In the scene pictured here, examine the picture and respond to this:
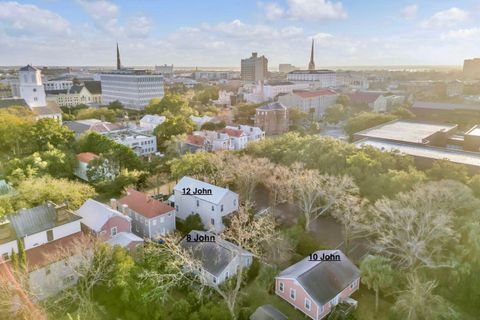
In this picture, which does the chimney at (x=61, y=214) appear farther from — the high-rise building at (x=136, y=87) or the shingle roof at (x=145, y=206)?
the high-rise building at (x=136, y=87)

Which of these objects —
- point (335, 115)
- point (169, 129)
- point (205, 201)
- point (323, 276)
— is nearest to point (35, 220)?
point (205, 201)

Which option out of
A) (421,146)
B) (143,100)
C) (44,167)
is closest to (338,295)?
(421,146)

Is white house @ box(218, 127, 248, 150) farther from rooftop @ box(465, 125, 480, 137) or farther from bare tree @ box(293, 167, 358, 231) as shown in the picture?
rooftop @ box(465, 125, 480, 137)

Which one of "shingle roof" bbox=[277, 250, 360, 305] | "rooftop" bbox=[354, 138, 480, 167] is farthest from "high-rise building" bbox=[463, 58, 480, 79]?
"shingle roof" bbox=[277, 250, 360, 305]

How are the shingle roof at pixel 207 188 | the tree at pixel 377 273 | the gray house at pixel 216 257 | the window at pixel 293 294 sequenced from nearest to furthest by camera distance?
1. the tree at pixel 377 273
2. the window at pixel 293 294
3. the gray house at pixel 216 257
4. the shingle roof at pixel 207 188

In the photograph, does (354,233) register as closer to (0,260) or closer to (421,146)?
(421,146)

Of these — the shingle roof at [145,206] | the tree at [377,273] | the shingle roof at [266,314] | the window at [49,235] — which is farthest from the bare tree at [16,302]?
the tree at [377,273]
